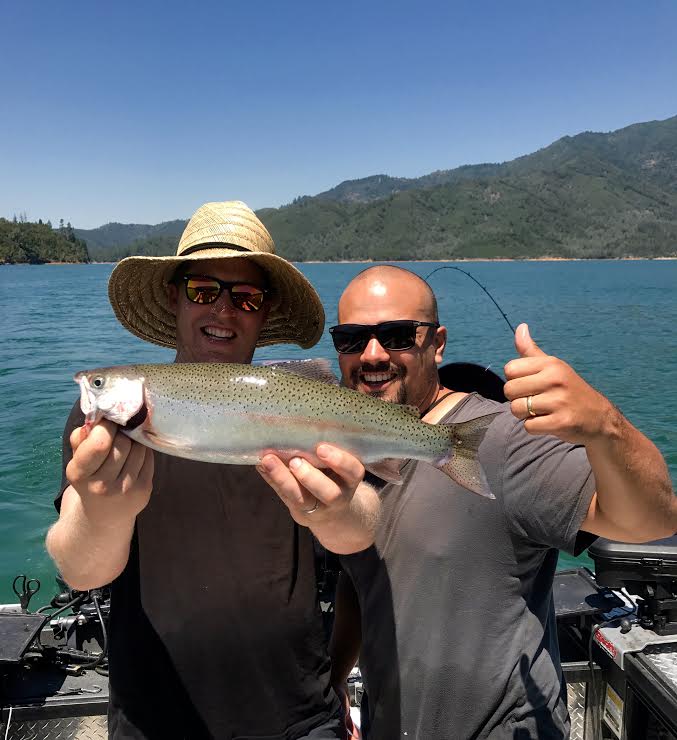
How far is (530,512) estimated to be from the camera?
2.99 m

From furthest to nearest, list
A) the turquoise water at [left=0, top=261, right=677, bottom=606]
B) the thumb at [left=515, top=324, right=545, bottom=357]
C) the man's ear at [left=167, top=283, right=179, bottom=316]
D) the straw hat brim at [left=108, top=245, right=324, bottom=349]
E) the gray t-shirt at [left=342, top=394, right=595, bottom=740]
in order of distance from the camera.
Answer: the turquoise water at [left=0, top=261, right=677, bottom=606]
the man's ear at [left=167, top=283, right=179, bottom=316]
the straw hat brim at [left=108, top=245, right=324, bottom=349]
the gray t-shirt at [left=342, top=394, right=595, bottom=740]
the thumb at [left=515, top=324, right=545, bottom=357]

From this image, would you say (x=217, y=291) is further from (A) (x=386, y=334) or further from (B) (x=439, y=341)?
(B) (x=439, y=341)

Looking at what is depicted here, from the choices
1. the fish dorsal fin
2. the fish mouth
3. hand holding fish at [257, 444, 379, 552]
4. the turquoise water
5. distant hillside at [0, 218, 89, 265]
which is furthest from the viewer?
distant hillside at [0, 218, 89, 265]

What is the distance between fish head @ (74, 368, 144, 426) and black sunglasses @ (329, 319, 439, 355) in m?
1.35

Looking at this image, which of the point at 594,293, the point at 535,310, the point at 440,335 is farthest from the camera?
the point at 594,293

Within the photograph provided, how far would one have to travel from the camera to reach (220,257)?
3.60m

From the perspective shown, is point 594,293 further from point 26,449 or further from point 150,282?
point 150,282

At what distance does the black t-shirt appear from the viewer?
3.13 m

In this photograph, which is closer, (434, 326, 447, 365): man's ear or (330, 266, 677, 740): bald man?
(330, 266, 677, 740): bald man

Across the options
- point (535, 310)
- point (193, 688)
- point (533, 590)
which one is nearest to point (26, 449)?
point (193, 688)

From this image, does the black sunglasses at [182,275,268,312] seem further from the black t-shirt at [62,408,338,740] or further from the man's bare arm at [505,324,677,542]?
the man's bare arm at [505,324,677,542]

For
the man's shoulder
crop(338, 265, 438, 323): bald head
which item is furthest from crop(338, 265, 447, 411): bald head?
the man's shoulder

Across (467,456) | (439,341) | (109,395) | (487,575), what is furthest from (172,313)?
(487,575)

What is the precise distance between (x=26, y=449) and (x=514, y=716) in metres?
15.6
